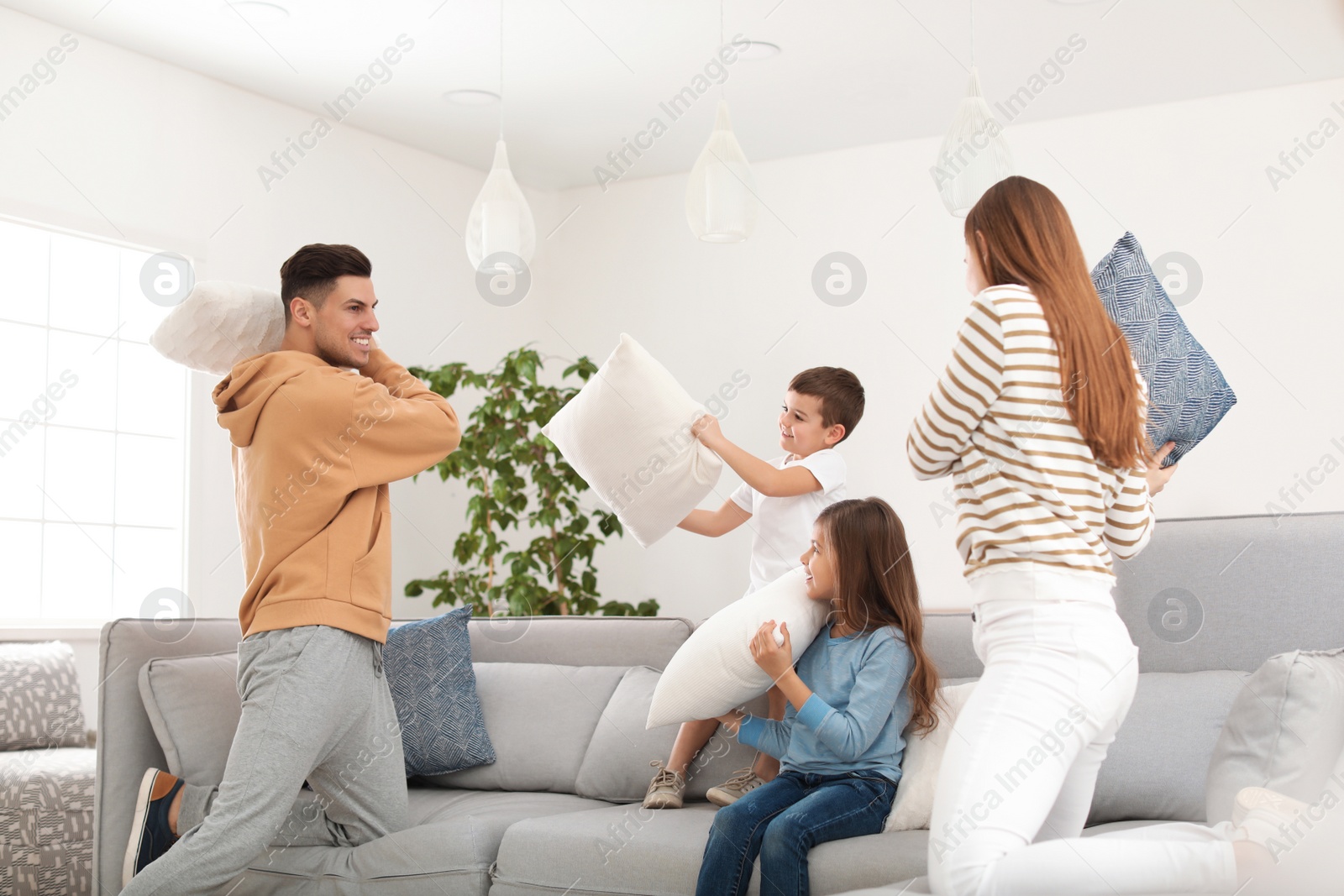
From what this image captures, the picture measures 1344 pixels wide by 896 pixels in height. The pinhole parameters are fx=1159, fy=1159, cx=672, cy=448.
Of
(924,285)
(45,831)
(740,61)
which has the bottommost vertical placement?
(45,831)

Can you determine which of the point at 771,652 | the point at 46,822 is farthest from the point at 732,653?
the point at 46,822

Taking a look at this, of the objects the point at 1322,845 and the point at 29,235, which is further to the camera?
the point at 29,235

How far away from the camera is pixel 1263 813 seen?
1.50m

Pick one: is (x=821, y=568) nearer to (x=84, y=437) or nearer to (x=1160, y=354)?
(x=1160, y=354)

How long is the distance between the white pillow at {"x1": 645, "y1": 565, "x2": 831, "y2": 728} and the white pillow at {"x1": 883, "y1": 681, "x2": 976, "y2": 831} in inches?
11.1

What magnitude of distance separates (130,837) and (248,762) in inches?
21.6

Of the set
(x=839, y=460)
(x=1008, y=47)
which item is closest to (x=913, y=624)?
(x=839, y=460)

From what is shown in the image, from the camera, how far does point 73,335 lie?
13.9ft

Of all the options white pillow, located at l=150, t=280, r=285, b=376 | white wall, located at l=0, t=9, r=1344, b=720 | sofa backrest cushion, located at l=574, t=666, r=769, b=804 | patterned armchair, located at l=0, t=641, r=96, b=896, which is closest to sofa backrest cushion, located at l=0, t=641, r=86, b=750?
patterned armchair, located at l=0, t=641, r=96, b=896

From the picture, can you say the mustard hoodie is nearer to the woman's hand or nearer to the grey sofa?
the grey sofa

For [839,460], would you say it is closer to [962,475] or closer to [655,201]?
[962,475]

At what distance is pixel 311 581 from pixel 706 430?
84 cm

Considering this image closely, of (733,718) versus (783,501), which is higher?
(783,501)

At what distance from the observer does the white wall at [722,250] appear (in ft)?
14.3
